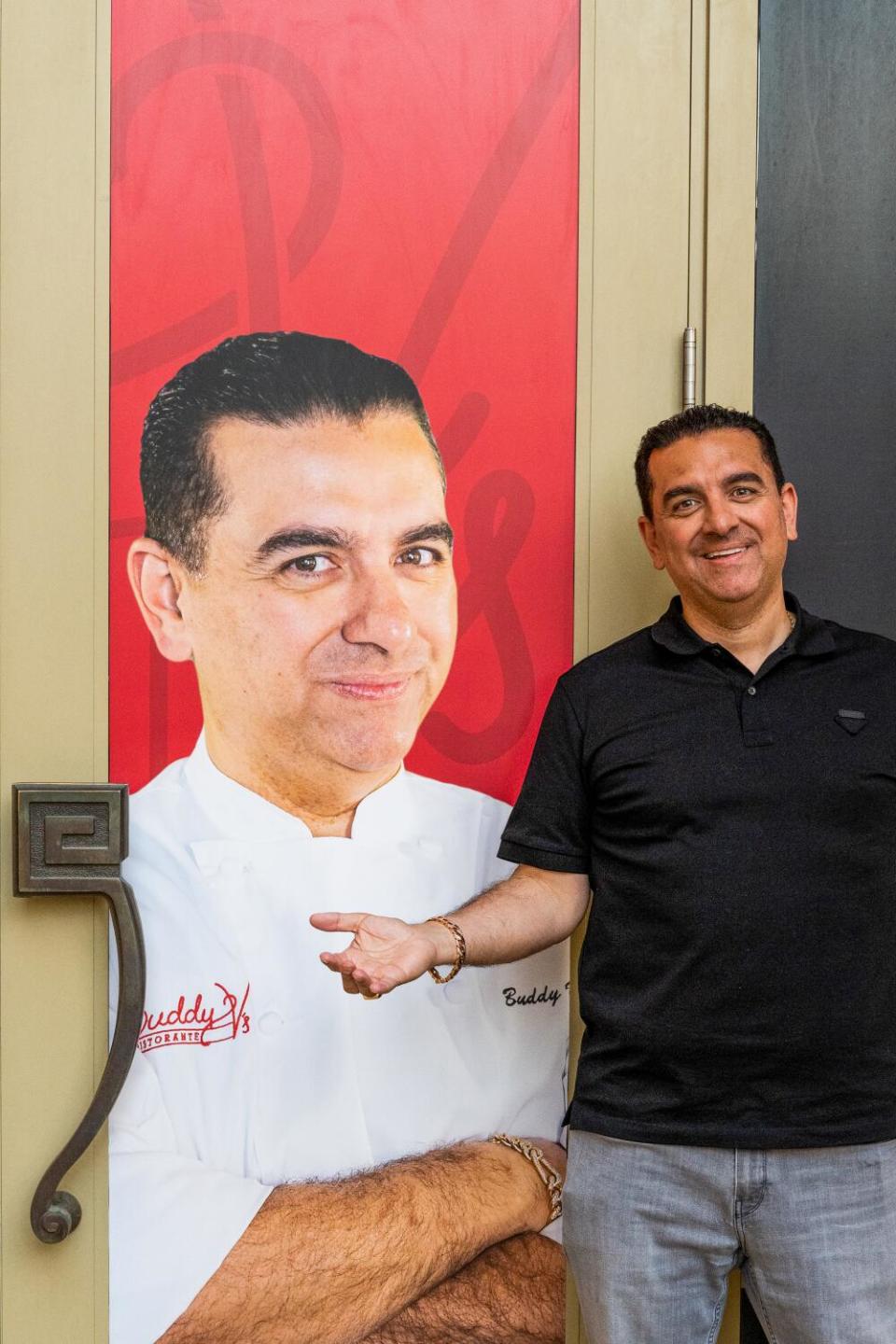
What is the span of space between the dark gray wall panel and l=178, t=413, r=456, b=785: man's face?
0.56m

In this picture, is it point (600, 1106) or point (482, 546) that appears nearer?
point (600, 1106)

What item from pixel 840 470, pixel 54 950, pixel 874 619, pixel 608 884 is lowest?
pixel 54 950

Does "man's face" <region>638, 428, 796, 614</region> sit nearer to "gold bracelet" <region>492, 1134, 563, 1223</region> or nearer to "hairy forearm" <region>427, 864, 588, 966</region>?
"hairy forearm" <region>427, 864, 588, 966</region>

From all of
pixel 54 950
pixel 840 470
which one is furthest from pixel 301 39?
pixel 54 950

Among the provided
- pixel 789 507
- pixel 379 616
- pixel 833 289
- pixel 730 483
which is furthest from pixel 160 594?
pixel 833 289

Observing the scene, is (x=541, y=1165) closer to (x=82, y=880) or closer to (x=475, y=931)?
(x=475, y=931)

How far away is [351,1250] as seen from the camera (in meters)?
1.51

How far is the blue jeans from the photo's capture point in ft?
4.51

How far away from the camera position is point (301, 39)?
60.4 inches

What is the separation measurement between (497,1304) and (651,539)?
1.13 metres

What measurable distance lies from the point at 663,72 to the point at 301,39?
1.75 feet

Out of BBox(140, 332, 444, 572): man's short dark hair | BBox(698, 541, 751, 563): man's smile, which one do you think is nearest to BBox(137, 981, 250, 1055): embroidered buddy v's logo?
BBox(140, 332, 444, 572): man's short dark hair

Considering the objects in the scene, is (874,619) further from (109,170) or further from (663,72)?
(109,170)

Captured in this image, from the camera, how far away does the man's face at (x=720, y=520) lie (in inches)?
58.4
